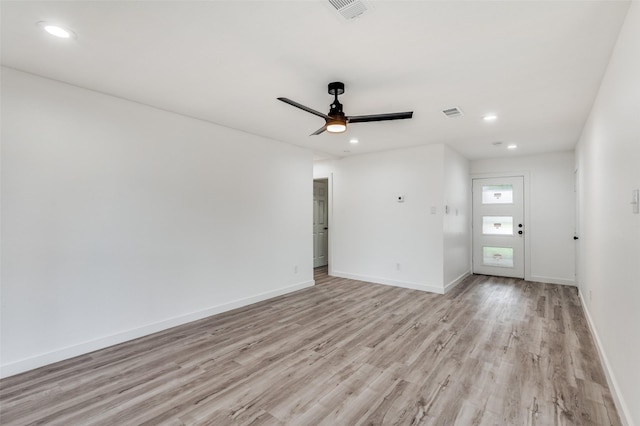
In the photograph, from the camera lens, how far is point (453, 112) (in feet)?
11.5

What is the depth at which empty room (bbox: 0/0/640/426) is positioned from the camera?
1.96 m

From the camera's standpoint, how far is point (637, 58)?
163 centimetres

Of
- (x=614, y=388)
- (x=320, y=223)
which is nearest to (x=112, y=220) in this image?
(x=614, y=388)

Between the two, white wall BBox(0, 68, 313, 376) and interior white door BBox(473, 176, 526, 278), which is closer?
white wall BBox(0, 68, 313, 376)

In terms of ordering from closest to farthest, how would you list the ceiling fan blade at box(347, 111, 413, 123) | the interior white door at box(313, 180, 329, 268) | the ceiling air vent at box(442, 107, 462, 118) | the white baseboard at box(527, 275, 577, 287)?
the ceiling fan blade at box(347, 111, 413, 123) → the ceiling air vent at box(442, 107, 462, 118) → the white baseboard at box(527, 275, 577, 287) → the interior white door at box(313, 180, 329, 268)

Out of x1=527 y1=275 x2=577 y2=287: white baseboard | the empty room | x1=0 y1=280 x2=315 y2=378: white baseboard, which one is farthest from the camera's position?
x1=527 y1=275 x2=577 y2=287: white baseboard

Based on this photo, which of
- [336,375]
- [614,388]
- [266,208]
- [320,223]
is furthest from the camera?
[320,223]

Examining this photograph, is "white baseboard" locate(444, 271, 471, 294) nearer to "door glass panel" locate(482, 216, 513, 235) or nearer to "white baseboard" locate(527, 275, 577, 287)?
"door glass panel" locate(482, 216, 513, 235)

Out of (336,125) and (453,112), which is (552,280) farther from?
(336,125)

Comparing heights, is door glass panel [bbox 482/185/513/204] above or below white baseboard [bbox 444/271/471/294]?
above

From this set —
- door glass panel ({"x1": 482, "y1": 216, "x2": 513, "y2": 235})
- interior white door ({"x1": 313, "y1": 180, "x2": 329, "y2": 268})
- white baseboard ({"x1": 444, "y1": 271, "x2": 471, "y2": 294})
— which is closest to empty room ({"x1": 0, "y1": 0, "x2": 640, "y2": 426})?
white baseboard ({"x1": 444, "y1": 271, "x2": 471, "y2": 294})

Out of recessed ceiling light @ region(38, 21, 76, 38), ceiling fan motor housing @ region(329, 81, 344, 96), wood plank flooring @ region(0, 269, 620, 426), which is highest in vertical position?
recessed ceiling light @ region(38, 21, 76, 38)

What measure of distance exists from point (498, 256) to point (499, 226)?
2.13 ft

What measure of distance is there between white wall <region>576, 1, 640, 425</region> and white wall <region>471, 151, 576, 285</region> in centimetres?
324
